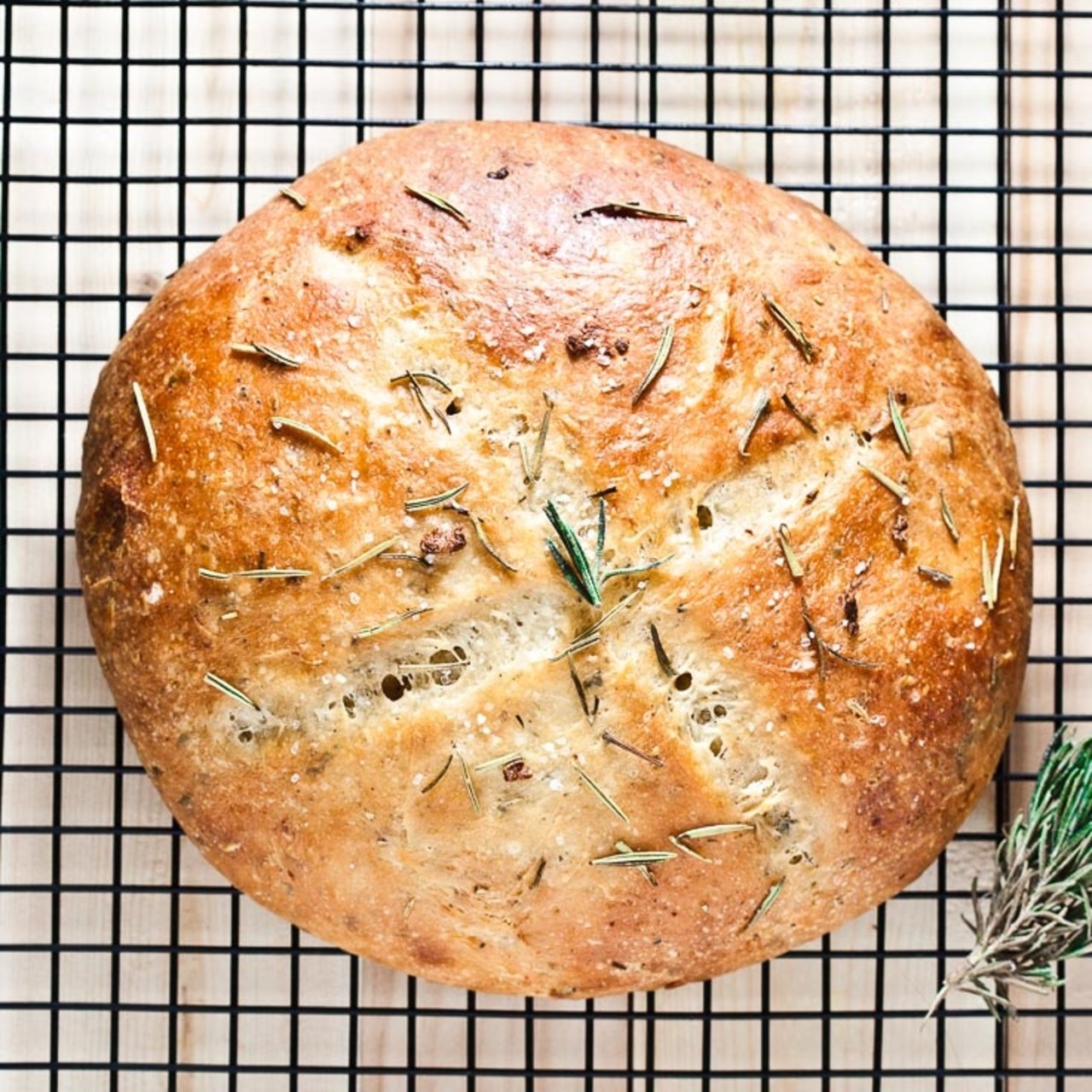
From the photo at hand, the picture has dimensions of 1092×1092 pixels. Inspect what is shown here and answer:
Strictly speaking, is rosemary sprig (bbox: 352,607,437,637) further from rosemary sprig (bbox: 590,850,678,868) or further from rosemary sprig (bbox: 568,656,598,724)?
rosemary sprig (bbox: 590,850,678,868)

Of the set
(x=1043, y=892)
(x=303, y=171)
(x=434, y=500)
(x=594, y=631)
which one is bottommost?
(x=1043, y=892)

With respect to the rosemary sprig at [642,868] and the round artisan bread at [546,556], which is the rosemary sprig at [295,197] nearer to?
the round artisan bread at [546,556]

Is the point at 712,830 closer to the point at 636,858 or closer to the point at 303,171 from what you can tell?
the point at 636,858

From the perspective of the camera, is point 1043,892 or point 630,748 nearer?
point 630,748

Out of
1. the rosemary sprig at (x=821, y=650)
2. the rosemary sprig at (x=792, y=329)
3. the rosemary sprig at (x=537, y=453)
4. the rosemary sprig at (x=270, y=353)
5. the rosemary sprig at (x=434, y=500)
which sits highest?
the rosemary sprig at (x=792, y=329)

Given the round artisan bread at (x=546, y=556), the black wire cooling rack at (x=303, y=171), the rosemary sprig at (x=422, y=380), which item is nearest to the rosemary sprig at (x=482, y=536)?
the round artisan bread at (x=546, y=556)

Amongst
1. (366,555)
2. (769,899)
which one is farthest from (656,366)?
(769,899)
